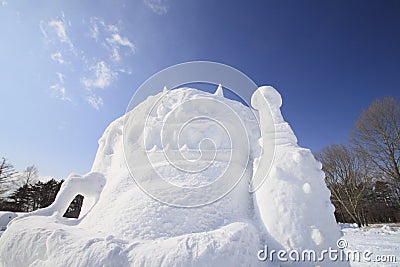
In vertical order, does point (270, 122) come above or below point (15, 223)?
above

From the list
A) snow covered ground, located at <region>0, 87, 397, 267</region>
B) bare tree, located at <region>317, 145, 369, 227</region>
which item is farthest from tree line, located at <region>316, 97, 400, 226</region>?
snow covered ground, located at <region>0, 87, 397, 267</region>

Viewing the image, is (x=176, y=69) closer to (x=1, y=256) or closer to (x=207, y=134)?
(x=207, y=134)

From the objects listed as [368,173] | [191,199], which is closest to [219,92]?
[191,199]

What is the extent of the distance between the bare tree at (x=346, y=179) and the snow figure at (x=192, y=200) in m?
18.8

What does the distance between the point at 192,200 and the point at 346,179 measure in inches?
868

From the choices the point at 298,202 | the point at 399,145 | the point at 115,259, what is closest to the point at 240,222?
the point at 298,202

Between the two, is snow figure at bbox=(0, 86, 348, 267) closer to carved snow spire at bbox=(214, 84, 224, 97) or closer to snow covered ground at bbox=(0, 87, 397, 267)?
snow covered ground at bbox=(0, 87, 397, 267)

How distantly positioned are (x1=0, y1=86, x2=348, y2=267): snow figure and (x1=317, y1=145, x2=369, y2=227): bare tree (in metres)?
18.8

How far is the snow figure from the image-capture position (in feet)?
9.30

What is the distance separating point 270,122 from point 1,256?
570cm

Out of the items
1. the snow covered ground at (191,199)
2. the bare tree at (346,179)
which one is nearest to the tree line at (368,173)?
the bare tree at (346,179)

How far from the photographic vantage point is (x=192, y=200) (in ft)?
12.3

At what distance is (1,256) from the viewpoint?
3.58 m

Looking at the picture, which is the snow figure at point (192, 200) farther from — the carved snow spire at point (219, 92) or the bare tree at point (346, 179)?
the bare tree at point (346, 179)
